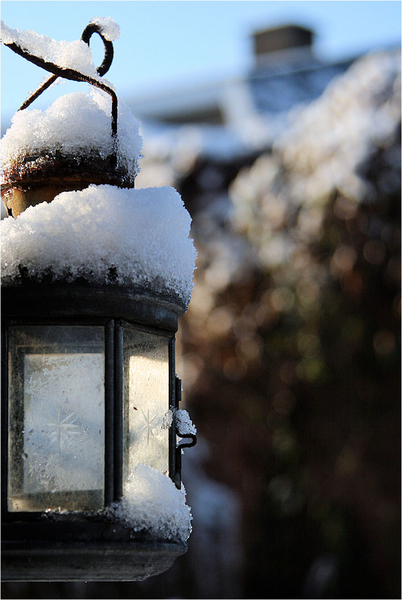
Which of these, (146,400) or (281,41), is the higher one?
(281,41)

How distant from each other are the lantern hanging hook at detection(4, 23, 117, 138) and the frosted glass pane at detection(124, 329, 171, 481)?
14.0 inches

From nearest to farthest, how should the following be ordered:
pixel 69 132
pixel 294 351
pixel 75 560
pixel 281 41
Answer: pixel 75 560, pixel 69 132, pixel 294 351, pixel 281 41

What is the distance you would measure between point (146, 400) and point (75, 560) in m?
0.27

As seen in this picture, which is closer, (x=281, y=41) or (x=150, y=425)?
(x=150, y=425)

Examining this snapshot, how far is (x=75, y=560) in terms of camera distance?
3.14 ft

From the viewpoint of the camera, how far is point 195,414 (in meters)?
5.55

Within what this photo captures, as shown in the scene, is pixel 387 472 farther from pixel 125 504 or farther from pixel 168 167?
pixel 125 504

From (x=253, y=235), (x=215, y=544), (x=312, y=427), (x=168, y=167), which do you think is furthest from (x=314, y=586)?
(x=168, y=167)

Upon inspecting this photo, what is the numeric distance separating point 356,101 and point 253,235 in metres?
1.31

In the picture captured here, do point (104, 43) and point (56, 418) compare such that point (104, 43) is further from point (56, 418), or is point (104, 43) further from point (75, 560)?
point (75, 560)

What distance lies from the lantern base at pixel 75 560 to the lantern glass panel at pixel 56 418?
0.06m

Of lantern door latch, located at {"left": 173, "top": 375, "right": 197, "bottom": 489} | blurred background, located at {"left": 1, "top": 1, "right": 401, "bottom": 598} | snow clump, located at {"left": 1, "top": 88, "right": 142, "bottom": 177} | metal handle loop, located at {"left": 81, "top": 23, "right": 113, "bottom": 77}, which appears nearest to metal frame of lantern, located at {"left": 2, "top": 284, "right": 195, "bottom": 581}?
lantern door latch, located at {"left": 173, "top": 375, "right": 197, "bottom": 489}

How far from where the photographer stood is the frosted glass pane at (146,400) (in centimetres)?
107

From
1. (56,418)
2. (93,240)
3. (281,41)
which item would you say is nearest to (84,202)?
(93,240)
